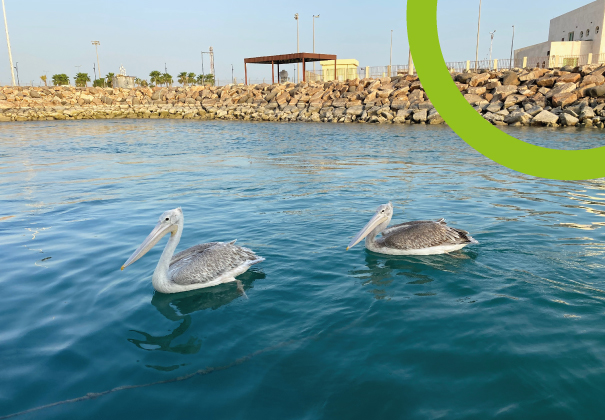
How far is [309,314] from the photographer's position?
17.5 ft

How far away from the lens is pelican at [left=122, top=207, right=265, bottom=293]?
5.84 meters

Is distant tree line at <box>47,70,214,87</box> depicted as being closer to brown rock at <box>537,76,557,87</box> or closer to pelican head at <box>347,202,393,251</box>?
brown rock at <box>537,76,557,87</box>

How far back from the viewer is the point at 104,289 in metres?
6.12

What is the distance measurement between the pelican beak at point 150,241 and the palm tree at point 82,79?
285ft

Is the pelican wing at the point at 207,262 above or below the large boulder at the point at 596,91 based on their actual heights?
below

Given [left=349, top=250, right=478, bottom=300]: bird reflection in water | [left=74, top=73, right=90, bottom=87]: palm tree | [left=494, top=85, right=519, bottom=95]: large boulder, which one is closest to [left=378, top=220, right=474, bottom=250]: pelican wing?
[left=349, top=250, right=478, bottom=300]: bird reflection in water

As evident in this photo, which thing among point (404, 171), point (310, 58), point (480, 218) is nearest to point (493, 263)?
point (480, 218)

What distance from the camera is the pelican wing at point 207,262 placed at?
5949 mm

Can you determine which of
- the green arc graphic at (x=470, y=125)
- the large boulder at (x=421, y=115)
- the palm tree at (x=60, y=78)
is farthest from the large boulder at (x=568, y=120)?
the palm tree at (x=60, y=78)

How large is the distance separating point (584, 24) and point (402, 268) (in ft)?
226

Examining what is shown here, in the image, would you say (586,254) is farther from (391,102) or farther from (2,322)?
(391,102)

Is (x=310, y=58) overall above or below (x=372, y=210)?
above

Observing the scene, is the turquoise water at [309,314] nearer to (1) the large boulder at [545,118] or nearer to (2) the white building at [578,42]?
(1) the large boulder at [545,118]

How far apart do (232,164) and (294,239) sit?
10.2 meters
